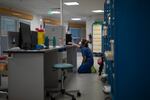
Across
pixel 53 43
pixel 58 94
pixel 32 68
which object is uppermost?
pixel 53 43

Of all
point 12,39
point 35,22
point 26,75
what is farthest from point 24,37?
point 35,22

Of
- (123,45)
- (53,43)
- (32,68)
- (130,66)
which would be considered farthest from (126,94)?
(53,43)

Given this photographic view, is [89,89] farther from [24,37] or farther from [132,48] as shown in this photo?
Result: [132,48]

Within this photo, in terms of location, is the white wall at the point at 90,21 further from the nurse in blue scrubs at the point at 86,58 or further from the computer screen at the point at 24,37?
the computer screen at the point at 24,37

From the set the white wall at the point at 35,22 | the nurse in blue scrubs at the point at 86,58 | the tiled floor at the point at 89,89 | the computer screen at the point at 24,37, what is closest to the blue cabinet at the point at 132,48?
the tiled floor at the point at 89,89

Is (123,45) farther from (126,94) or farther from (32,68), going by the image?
(32,68)

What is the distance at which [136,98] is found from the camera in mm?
3385

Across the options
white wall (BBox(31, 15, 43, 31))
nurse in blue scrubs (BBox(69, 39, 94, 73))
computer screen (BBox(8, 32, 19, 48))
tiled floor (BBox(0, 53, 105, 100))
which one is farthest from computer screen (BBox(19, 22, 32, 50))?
white wall (BBox(31, 15, 43, 31))

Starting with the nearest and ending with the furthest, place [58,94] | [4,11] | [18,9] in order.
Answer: [58,94] → [4,11] → [18,9]

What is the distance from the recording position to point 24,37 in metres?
4.19

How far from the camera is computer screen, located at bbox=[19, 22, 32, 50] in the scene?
160 inches

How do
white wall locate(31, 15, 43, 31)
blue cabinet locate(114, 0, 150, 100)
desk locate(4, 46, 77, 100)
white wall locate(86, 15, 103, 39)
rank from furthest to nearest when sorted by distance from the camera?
white wall locate(86, 15, 103, 39) → white wall locate(31, 15, 43, 31) → desk locate(4, 46, 77, 100) → blue cabinet locate(114, 0, 150, 100)

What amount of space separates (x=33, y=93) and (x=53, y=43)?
2.35 meters

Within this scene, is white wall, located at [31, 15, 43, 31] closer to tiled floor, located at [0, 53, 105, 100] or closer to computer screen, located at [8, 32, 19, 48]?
tiled floor, located at [0, 53, 105, 100]
